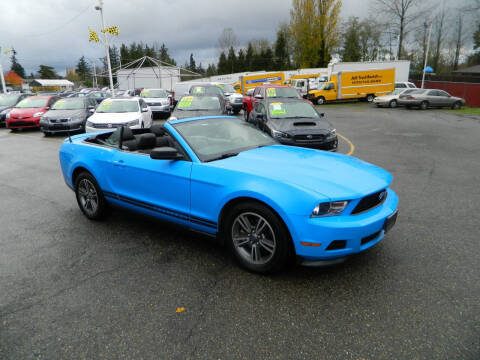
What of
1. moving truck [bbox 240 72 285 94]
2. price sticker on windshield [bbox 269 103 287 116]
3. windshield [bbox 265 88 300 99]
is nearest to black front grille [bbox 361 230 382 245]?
price sticker on windshield [bbox 269 103 287 116]

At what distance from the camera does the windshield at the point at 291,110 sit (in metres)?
9.77

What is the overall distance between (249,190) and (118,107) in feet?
36.2

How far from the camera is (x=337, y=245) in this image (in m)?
3.00

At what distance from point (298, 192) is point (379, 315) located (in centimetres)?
120

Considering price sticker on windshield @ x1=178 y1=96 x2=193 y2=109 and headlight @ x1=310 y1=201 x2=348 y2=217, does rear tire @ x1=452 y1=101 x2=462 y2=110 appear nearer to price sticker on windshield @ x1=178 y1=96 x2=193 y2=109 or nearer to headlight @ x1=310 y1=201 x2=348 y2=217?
price sticker on windshield @ x1=178 y1=96 x2=193 y2=109

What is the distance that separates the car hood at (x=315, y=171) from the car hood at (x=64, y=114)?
12172 mm

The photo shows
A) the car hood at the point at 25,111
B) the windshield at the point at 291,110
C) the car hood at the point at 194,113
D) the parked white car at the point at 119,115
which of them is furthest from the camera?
the car hood at the point at 25,111

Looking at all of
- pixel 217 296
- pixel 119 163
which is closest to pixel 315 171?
pixel 217 296

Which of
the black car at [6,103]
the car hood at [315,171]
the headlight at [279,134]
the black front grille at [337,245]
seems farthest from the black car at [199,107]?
the black car at [6,103]

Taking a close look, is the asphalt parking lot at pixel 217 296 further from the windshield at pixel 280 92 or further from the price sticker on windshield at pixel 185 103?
the windshield at pixel 280 92

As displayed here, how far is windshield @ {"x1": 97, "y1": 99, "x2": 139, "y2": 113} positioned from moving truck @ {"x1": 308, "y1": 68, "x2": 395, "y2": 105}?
2099cm

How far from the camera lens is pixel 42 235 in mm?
4543

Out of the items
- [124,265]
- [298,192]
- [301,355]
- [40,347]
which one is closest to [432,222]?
[298,192]

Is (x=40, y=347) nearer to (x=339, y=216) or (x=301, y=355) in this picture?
(x=301, y=355)
